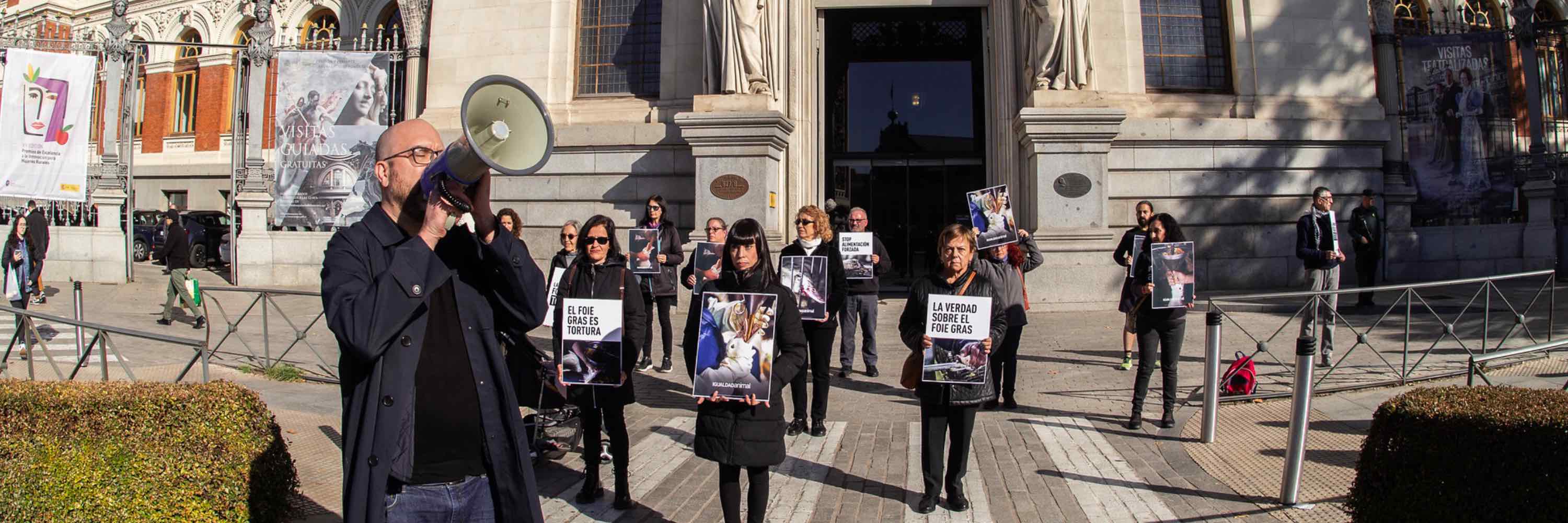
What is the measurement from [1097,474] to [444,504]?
4.90 metres

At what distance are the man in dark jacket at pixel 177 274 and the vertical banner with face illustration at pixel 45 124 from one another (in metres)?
4.04

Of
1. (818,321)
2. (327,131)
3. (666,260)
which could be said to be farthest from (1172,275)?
(327,131)

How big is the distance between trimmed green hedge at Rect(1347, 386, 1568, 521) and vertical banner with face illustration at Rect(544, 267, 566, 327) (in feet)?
15.6

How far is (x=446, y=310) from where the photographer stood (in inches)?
114

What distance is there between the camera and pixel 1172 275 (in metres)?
7.89

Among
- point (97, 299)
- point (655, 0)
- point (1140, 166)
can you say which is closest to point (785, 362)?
point (1140, 166)

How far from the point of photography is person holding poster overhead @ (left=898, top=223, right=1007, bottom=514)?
18.7ft

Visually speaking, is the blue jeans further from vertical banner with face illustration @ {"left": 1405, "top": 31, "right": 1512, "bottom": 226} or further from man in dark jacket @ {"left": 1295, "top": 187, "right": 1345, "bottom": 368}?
vertical banner with face illustration @ {"left": 1405, "top": 31, "right": 1512, "bottom": 226}

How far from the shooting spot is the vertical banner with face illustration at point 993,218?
959 centimetres

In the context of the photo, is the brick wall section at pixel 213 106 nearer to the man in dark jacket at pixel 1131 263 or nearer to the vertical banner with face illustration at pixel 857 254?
the vertical banner with face illustration at pixel 857 254

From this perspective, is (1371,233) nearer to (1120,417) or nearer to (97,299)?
(1120,417)

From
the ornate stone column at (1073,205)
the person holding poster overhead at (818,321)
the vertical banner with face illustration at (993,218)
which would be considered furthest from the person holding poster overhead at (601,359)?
the ornate stone column at (1073,205)

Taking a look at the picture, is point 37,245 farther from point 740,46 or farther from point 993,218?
point 993,218

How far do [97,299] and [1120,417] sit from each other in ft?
58.2
